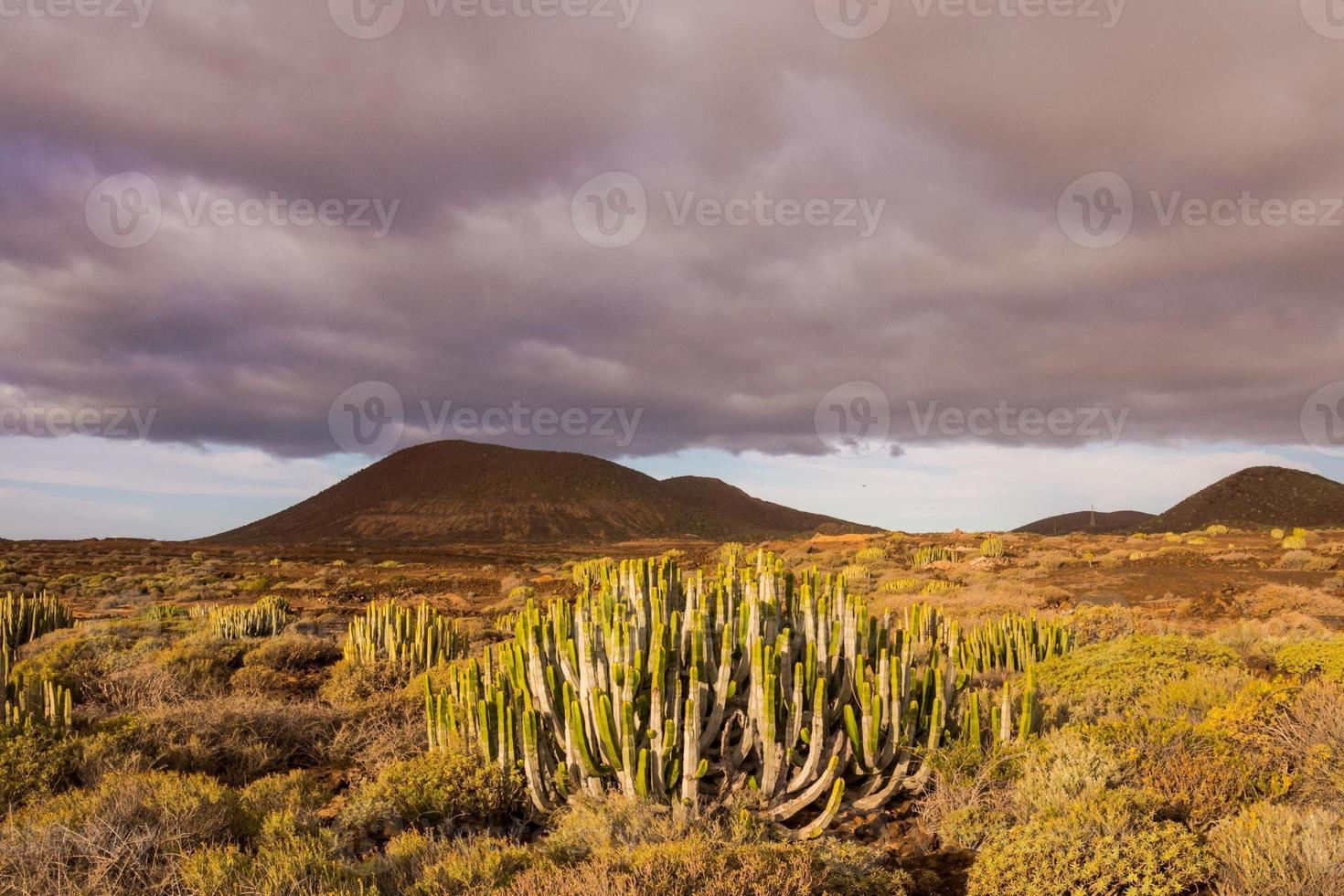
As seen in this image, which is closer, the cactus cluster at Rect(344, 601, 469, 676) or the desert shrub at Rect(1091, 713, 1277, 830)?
the desert shrub at Rect(1091, 713, 1277, 830)

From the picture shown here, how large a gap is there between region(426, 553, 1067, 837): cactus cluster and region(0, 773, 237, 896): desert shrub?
2277 millimetres

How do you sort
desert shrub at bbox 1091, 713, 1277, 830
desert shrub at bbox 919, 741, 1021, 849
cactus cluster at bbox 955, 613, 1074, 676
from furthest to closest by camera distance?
1. cactus cluster at bbox 955, 613, 1074, 676
2. desert shrub at bbox 919, 741, 1021, 849
3. desert shrub at bbox 1091, 713, 1277, 830

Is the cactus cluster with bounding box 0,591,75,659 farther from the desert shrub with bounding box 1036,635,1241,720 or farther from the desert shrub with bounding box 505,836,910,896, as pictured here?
the desert shrub with bounding box 1036,635,1241,720

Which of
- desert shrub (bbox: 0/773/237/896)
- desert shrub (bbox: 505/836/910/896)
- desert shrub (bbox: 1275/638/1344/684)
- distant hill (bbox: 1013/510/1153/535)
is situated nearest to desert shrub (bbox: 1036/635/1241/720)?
desert shrub (bbox: 1275/638/1344/684)

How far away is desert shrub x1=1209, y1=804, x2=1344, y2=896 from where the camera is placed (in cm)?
391

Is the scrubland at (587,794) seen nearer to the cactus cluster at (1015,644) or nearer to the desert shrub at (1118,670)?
the desert shrub at (1118,670)

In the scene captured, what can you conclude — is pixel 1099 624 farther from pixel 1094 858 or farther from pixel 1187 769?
pixel 1094 858

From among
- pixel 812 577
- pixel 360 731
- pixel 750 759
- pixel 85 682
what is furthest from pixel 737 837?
pixel 85 682

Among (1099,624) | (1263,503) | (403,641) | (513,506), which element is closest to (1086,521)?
(1263,503)

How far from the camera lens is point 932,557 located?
3188 centimetres

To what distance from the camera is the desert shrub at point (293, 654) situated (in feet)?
38.2

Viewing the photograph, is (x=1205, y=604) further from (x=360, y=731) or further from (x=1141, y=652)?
(x=360, y=731)

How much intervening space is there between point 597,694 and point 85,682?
30.0 feet

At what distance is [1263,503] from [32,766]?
321 ft
